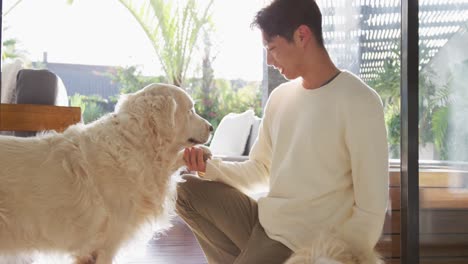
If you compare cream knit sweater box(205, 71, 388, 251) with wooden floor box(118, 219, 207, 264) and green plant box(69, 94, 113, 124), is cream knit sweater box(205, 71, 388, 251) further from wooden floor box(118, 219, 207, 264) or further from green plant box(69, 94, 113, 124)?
green plant box(69, 94, 113, 124)

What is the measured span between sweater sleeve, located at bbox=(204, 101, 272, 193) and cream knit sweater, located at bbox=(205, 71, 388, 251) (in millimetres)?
28

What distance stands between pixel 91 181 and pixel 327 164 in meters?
0.74

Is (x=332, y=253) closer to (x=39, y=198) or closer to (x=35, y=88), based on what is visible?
(x=39, y=198)

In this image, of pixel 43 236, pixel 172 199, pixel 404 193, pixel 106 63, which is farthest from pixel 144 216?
pixel 106 63

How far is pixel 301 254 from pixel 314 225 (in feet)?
0.64

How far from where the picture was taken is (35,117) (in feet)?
6.43

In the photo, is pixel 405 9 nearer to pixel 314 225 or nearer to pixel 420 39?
pixel 420 39

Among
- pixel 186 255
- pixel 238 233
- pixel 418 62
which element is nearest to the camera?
pixel 238 233

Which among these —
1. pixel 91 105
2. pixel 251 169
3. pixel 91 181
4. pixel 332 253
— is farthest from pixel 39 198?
pixel 91 105

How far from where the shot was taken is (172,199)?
172 cm

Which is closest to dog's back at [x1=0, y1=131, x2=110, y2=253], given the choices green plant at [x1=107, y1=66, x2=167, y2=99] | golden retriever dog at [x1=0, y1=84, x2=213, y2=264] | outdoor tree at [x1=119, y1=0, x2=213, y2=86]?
golden retriever dog at [x1=0, y1=84, x2=213, y2=264]

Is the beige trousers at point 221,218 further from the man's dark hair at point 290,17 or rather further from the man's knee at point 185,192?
the man's dark hair at point 290,17

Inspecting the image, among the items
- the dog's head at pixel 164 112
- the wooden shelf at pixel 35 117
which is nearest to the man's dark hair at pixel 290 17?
the dog's head at pixel 164 112

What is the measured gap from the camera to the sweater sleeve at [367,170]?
1421 millimetres
